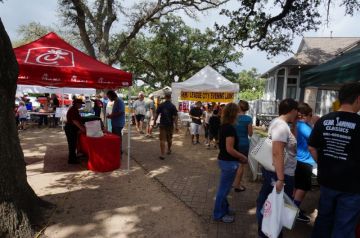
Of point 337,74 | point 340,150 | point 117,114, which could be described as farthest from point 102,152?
point 340,150

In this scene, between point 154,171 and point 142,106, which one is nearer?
point 154,171

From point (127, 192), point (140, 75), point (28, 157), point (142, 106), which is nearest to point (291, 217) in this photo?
point (127, 192)

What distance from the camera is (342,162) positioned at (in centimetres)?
288

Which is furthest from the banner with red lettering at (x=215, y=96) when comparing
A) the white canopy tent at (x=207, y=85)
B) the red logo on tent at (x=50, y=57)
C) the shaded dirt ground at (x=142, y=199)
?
the red logo on tent at (x=50, y=57)

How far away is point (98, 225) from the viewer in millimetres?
4262

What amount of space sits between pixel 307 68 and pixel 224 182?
1557 cm

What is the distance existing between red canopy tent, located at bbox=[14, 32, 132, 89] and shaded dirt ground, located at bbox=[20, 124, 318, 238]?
2.03m

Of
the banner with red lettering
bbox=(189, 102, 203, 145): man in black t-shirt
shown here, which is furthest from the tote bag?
bbox=(189, 102, 203, 145): man in black t-shirt

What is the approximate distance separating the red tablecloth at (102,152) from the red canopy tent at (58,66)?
4.17 feet

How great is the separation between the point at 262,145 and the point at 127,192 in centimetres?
291

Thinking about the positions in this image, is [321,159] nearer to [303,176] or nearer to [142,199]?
[303,176]

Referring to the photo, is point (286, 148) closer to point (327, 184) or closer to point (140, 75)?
point (327, 184)

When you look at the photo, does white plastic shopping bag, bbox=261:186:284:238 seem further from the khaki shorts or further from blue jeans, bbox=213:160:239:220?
the khaki shorts

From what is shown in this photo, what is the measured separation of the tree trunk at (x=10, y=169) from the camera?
353 centimetres
